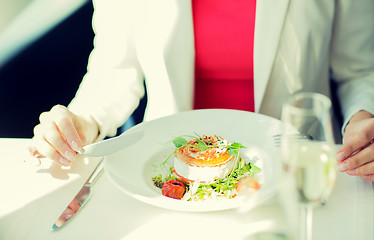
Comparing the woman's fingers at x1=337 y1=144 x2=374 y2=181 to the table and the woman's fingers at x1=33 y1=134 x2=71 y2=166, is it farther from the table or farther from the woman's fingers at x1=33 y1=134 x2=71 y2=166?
the woman's fingers at x1=33 y1=134 x2=71 y2=166

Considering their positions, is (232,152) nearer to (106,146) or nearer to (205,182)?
(205,182)

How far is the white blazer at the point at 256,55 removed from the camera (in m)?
1.30

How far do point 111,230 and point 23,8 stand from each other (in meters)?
1.95

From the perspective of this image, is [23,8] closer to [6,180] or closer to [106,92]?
[106,92]

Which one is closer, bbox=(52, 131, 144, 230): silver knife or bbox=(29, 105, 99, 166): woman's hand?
bbox=(52, 131, 144, 230): silver knife

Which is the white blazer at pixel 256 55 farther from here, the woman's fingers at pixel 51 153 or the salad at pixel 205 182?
the salad at pixel 205 182

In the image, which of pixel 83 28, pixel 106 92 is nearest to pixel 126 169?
pixel 106 92

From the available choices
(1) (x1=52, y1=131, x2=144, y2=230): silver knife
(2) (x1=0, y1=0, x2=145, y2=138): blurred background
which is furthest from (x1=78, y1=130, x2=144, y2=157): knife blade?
(2) (x1=0, y1=0, x2=145, y2=138): blurred background

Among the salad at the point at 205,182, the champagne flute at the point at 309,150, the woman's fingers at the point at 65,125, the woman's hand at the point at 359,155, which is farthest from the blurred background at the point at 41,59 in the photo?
the champagne flute at the point at 309,150

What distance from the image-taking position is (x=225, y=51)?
142 centimetres

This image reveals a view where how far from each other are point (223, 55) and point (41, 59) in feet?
4.14

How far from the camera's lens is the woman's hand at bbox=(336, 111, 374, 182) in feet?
2.86

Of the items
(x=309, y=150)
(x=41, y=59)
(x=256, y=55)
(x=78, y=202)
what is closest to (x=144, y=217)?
(x=78, y=202)

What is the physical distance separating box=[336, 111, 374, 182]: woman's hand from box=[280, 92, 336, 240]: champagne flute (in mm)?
353
